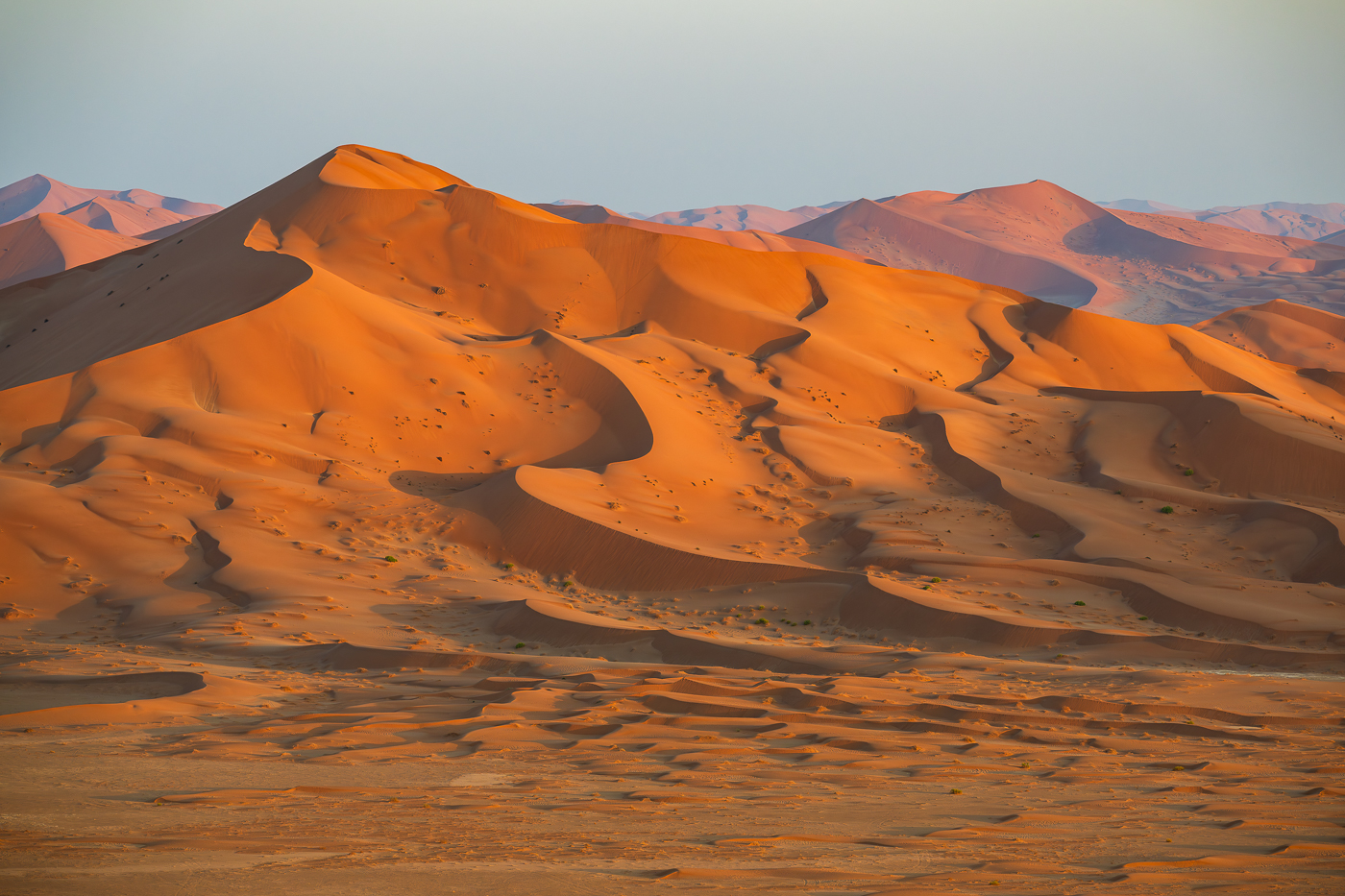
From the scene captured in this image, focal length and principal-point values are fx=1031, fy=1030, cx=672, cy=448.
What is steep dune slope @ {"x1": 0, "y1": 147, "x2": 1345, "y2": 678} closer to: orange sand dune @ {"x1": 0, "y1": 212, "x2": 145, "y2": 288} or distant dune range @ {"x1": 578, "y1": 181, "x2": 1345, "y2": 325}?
orange sand dune @ {"x1": 0, "y1": 212, "x2": 145, "y2": 288}

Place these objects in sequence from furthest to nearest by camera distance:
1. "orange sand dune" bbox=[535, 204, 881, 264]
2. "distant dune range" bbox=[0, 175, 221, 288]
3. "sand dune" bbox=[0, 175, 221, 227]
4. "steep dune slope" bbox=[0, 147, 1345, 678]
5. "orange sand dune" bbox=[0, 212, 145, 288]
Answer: "sand dune" bbox=[0, 175, 221, 227]
"orange sand dune" bbox=[535, 204, 881, 264]
"distant dune range" bbox=[0, 175, 221, 288]
"orange sand dune" bbox=[0, 212, 145, 288]
"steep dune slope" bbox=[0, 147, 1345, 678]

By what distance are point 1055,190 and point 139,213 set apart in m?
85.9

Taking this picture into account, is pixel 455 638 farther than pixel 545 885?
Yes

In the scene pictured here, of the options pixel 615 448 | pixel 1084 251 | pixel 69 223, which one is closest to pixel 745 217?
pixel 1084 251

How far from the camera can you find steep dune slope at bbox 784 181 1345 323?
220ft

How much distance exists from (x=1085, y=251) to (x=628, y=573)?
2926 inches

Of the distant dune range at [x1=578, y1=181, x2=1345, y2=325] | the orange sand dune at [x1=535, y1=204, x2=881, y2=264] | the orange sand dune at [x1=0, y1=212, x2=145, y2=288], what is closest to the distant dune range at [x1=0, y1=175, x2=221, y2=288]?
the orange sand dune at [x1=0, y1=212, x2=145, y2=288]

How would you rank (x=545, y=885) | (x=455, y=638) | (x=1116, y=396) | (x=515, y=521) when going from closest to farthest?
(x=545, y=885), (x=455, y=638), (x=515, y=521), (x=1116, y=396)

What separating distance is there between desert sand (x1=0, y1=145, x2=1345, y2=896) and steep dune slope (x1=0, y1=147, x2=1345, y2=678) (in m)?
0.08

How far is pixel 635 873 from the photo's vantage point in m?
3.89

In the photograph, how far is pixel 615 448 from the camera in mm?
18297

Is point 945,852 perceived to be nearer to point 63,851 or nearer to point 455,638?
point 63,851

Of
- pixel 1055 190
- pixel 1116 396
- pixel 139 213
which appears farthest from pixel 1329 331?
pixel 139 213

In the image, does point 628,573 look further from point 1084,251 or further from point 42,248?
point 1084,251
